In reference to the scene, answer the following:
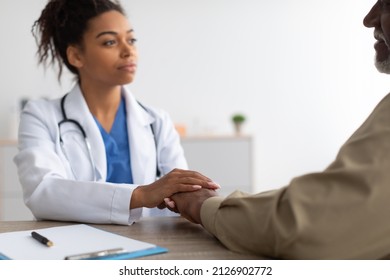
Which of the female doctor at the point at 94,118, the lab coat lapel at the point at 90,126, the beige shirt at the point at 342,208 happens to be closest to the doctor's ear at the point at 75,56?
the female doctor at the point at 94,118

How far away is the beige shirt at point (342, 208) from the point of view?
738 millimetres

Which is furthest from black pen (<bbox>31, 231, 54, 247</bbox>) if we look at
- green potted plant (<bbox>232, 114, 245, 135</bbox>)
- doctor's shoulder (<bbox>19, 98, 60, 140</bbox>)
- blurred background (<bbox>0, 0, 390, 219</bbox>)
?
blurred background (<bbox>0, 0, 390, 219</bbox>)

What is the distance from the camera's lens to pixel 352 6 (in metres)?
4.60

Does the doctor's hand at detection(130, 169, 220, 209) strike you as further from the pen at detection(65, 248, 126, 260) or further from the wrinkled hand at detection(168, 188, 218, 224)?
the pen at detection(65, 248, 126, 260)

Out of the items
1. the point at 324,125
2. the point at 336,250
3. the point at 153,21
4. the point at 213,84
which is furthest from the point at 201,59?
the point at 336,250

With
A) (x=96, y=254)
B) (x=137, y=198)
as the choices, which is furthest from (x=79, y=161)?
(x=96, y=254)

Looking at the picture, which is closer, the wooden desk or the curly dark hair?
the wooden desk

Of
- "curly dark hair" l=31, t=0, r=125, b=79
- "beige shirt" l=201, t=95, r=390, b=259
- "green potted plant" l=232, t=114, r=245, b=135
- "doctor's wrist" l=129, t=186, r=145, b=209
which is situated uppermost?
"curly dark hair" l=31, t=0, r=125, b=79

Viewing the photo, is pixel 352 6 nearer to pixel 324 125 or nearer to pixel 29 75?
pixel 324 125

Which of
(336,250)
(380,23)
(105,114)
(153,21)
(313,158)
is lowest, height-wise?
(313,158)

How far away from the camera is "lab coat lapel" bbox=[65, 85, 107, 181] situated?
1.72m

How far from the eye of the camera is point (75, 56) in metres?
1.92

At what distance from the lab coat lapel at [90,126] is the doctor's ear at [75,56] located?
156 mm

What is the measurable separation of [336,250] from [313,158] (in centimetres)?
393
